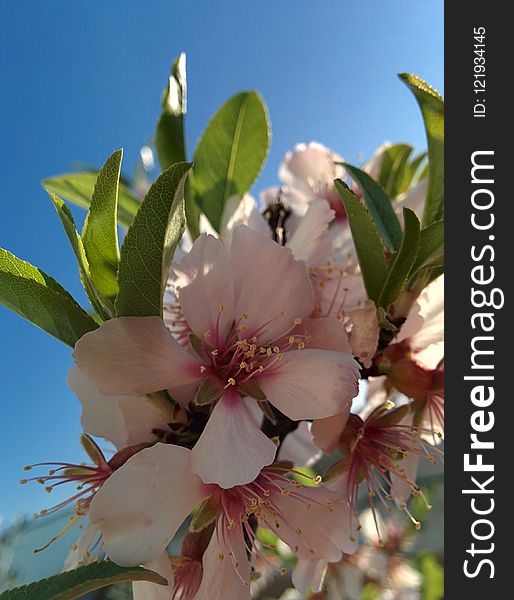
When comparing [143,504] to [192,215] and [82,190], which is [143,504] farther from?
[82,190]

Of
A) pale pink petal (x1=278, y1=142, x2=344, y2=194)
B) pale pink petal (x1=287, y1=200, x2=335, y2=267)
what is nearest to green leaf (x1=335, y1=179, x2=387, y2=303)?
pale pink petal (x1=287, y1=200, x2=335, y2=267)

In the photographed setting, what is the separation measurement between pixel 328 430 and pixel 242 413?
114 mm

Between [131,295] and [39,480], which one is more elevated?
[131,295]

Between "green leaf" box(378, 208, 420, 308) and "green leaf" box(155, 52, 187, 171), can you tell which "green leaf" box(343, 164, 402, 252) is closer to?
"green leaf" box(378, 208, 420, 308)

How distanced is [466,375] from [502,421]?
0.06 m

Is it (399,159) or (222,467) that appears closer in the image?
(222,467)

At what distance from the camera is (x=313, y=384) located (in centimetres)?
54

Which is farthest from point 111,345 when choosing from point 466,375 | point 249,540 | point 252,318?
point 466,375

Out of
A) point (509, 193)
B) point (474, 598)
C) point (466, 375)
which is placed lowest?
point (474, 598)

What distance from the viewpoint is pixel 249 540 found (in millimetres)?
609

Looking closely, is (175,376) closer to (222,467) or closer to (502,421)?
(222,467)

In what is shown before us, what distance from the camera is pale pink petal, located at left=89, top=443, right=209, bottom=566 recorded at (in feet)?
1.56

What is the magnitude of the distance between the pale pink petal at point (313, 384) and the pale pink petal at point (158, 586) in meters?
0.17

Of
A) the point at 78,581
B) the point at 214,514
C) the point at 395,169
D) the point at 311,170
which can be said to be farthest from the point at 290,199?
the point at 78,581
